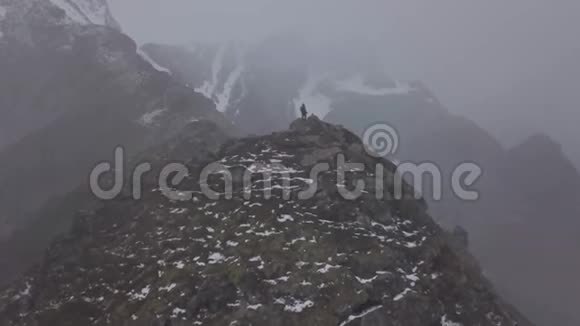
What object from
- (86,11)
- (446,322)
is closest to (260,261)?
(446,322)

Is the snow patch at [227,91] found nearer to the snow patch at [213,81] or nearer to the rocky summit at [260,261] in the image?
the snow patch at [213,81]

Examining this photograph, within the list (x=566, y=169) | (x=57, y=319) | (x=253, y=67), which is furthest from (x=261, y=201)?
(x=253, y=67)

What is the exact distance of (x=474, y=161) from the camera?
14888 centimetres

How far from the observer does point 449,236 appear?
5278 centimetres

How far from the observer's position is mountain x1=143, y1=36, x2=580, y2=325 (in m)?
108

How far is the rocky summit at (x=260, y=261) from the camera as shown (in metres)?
30.4

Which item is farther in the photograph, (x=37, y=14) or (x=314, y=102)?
(x=314, y=102)

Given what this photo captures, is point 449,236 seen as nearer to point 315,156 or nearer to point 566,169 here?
point 315,156

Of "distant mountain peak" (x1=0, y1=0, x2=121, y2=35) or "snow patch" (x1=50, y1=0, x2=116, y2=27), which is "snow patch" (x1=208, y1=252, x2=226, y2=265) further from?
"snow patch" (x1=50, y1=0, x2=116, y2=27)

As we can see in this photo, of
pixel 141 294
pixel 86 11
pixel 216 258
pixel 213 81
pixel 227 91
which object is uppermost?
pixel 86 11

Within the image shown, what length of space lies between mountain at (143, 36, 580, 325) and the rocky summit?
6815 cm

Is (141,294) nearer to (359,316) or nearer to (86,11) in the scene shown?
(359,316)

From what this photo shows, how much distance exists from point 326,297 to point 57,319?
59.0ft

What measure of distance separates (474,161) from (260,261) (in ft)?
426
